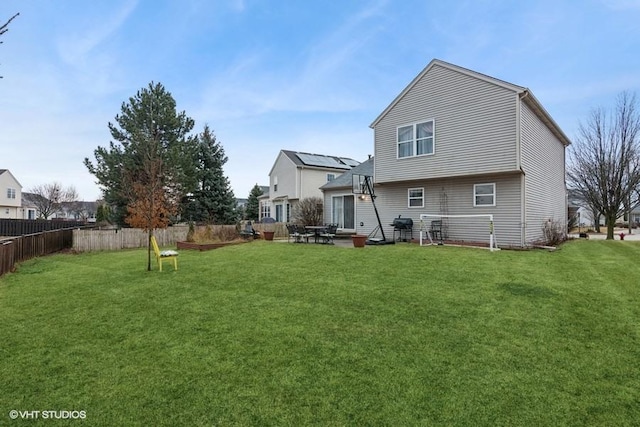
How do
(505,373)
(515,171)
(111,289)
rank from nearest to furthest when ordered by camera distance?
(505,373), (111,289), (515,171)

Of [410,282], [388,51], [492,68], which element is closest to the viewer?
[410,282]

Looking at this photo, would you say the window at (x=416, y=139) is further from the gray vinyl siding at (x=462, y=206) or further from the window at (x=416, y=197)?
the window at (x=416, y=197)

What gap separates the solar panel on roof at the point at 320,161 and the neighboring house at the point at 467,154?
12.7 metres

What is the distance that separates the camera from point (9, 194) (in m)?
47.6

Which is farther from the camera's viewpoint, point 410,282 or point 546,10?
point 546,10

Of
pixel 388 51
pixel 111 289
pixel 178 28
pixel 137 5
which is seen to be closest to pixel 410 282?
pixel 111 289

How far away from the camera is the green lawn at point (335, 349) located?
324 cm

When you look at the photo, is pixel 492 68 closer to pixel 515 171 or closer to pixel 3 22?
pixel 515 171

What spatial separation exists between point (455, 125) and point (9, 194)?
5747cm

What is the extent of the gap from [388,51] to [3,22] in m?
19.3

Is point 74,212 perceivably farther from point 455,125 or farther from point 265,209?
point 455,125

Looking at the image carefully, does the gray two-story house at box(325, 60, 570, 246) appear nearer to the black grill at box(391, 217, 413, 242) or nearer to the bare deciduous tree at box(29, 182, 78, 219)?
the black grill at box(391, 217, 413, 242)

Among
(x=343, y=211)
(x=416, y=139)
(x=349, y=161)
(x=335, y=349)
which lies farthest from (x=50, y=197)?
(x=335, y=349)

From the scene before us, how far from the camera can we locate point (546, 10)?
15352 mm
